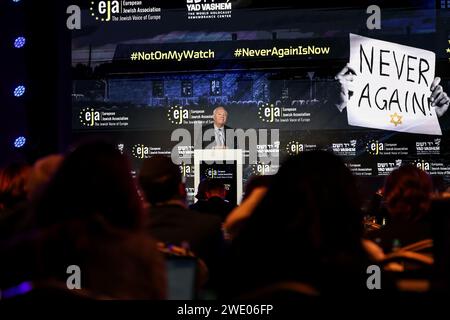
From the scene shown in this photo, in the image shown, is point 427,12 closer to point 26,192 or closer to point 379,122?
point 379,122

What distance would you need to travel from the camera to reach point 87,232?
5.76 ft

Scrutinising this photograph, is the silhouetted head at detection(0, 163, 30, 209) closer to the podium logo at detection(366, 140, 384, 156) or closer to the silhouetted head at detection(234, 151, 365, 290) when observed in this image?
the silhouetted head at detection(234, 151, 365, 290)

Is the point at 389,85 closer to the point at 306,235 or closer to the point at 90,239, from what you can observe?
the point at 306,235

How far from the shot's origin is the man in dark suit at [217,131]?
8.02 metres

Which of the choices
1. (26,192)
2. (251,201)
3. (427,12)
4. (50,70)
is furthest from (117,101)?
(251,201)

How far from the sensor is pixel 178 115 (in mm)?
8109

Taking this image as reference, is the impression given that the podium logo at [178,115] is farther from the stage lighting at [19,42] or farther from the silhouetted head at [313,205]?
the silhouetted head at [313,205]

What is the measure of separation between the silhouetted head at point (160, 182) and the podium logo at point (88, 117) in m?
5.19

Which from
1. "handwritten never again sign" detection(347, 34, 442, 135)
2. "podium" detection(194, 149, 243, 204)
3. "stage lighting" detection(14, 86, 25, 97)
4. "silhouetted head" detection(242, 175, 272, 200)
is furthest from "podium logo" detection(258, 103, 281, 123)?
"silhouetted head" detection(242, 175, 272, 200)

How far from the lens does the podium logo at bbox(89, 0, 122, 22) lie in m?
8.21

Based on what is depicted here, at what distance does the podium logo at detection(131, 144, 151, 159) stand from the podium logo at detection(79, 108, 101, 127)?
60cm

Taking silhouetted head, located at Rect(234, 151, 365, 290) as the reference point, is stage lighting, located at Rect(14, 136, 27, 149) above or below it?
above

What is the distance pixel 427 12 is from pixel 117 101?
3.92m

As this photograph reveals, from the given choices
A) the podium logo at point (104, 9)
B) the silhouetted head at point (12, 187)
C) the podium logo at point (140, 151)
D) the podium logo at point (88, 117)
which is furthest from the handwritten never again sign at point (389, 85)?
the silhouetted head at point (12, 187)
